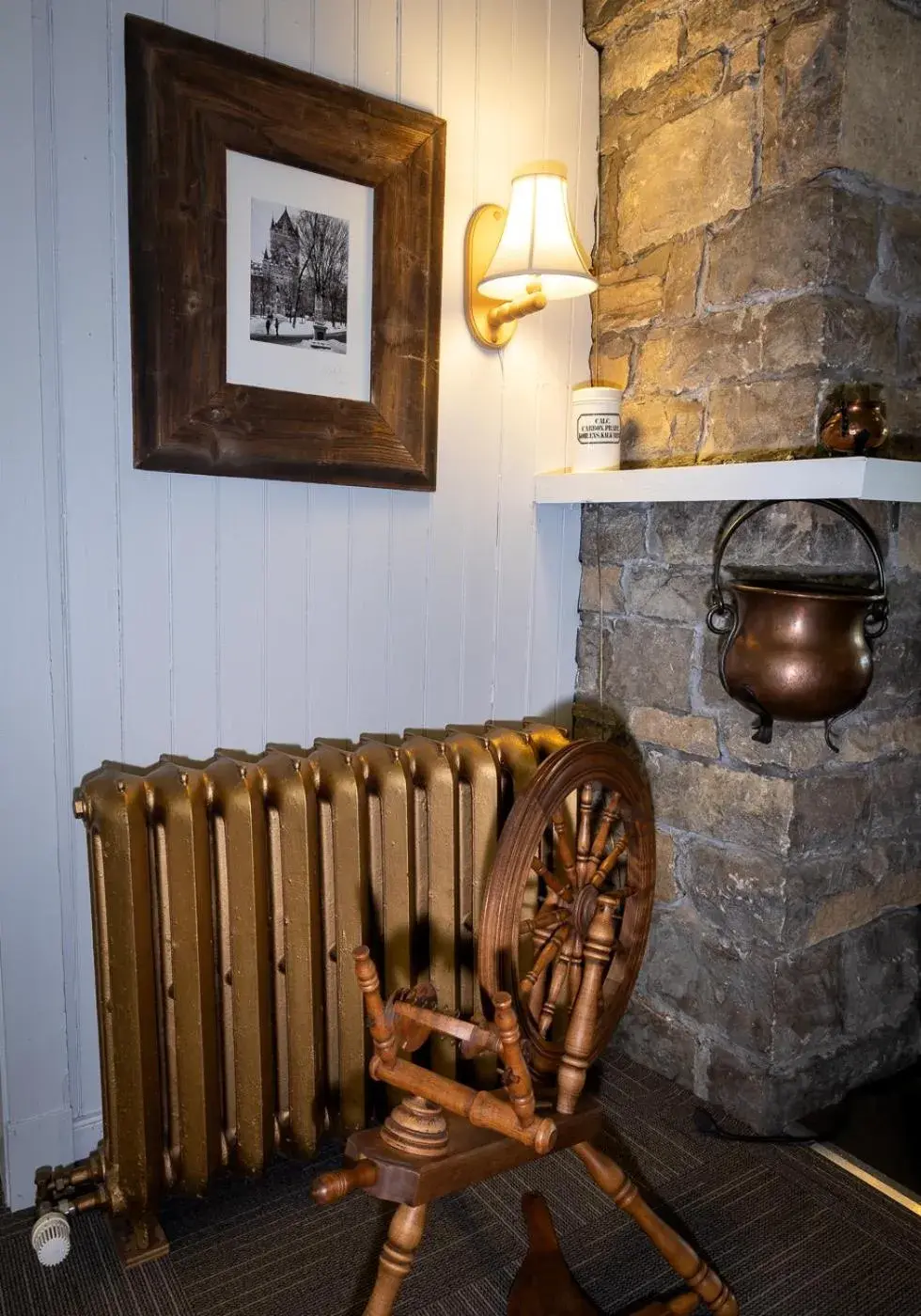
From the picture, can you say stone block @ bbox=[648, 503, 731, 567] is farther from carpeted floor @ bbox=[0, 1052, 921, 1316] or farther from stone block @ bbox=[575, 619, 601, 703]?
carpeted floor @ bbox=[0, 1052, 921, 1316]

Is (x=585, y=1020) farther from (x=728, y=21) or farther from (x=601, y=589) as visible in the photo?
(x=728, y=21)

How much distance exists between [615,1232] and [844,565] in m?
1.33

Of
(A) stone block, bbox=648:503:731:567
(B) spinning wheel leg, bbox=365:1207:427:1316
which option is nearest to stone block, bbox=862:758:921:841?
(A) stone block, bbox=648:503:731:567

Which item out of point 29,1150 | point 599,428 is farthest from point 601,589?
point 29,1150

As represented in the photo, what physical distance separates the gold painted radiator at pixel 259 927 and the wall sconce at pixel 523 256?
3.18ft

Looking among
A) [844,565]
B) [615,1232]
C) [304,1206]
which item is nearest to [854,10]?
[844,565]

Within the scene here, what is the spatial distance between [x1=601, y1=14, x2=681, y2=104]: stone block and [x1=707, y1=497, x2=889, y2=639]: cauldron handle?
3.47 feet

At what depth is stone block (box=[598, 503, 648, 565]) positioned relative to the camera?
7.21ft

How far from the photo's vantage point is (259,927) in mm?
1614

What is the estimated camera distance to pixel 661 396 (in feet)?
6.97

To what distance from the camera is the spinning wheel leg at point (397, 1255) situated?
1205mm

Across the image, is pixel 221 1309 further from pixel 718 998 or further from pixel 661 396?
pixel 661 396

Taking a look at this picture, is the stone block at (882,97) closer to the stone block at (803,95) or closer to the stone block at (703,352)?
the stone block at (803,95)

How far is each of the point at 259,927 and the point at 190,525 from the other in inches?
29.8
